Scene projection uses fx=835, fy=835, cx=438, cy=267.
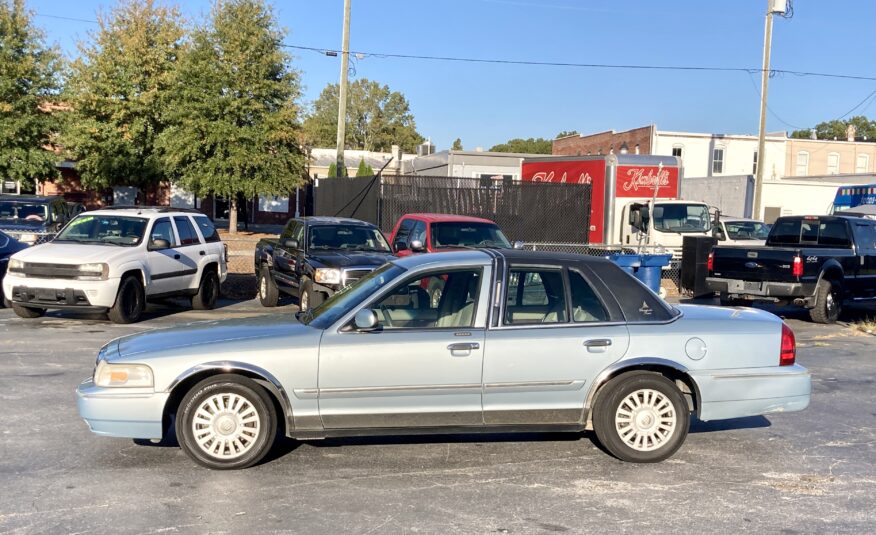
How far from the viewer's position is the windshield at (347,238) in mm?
13336

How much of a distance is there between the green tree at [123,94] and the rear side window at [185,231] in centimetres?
1942

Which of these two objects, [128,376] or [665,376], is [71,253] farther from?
[665,376]

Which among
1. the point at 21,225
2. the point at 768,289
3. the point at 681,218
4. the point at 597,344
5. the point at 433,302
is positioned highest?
the point at 681,218

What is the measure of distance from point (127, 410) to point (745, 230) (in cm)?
1957

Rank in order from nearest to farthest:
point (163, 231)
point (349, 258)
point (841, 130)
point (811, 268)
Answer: point (349, 258), point (163, 231), point (811, 268), point (841, 130)

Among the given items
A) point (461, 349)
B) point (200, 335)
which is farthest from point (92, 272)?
point (461, 349)

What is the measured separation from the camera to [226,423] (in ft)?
18.4

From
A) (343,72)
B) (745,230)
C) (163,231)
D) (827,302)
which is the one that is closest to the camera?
(163,231)

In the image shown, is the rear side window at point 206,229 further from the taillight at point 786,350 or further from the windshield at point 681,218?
the windshield at point 681,218

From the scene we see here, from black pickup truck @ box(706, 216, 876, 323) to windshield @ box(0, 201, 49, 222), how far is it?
46.9ft

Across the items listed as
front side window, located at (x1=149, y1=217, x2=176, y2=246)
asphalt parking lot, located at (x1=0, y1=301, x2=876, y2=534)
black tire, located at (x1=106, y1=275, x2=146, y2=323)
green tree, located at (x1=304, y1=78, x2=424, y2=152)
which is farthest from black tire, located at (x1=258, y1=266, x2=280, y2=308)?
green tree, located at (x1=304, y1=78, x2=424, y2=152)

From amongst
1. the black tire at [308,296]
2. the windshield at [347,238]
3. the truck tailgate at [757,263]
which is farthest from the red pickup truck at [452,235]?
the truck tailgate at [757,263]

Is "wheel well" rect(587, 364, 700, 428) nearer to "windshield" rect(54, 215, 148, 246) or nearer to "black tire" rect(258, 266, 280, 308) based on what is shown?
"windshield" rect(54, 215, 148, 246)

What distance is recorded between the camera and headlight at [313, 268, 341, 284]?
11.8m
